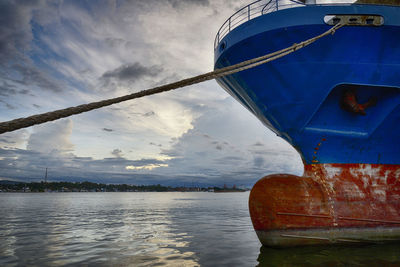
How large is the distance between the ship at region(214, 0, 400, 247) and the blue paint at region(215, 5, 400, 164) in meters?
0.03

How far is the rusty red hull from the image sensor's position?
276 inches

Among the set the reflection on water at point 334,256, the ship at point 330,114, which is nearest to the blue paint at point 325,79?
the ship at point 330,114

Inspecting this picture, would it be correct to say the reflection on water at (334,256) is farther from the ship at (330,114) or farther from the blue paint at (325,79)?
the blue paint at (325,79)

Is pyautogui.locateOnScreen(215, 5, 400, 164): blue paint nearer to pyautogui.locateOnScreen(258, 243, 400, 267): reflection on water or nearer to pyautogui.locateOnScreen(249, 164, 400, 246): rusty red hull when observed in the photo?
pyautogui.locateOnScreen(249, 164, 400, 246): rusty red hull

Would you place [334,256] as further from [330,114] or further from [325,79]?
[325,79]

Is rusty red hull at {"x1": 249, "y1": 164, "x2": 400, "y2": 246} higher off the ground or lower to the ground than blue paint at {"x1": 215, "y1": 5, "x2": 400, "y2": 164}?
lower

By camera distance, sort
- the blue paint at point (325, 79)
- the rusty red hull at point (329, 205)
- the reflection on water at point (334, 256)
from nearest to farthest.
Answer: the reflection on water at point (334, 256) < the blue paint at point (325, 79) < the rusty red hull at point (329, 205)

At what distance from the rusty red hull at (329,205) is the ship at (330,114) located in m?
0.03

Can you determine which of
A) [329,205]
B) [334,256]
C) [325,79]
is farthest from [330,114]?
[334,256]

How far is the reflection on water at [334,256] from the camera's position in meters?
5.90

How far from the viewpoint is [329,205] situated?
23.9 feet

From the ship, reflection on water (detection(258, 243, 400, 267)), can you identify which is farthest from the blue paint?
reflection on water (detection(258, 243, 400, 267))

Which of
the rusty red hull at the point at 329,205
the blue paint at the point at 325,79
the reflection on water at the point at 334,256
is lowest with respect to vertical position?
the reflection on water at the point at 334,256

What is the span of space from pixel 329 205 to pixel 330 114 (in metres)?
2.53
